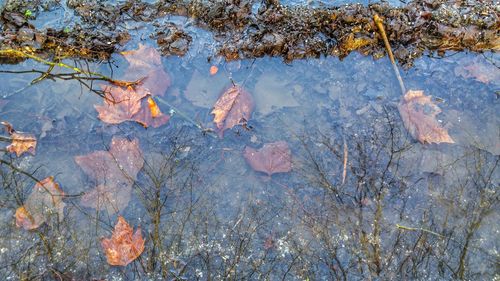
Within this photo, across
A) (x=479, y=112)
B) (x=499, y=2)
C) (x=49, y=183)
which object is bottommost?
(x=49, y=183)

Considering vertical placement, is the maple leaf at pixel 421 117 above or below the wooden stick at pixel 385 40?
below

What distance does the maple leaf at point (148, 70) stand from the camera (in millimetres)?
3146

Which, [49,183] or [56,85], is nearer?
[49,183]

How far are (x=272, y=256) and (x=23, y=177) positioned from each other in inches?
66.3

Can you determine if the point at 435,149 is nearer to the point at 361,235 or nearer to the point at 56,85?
the point at 361,235

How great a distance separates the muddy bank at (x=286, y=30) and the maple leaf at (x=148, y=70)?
4.6 inches

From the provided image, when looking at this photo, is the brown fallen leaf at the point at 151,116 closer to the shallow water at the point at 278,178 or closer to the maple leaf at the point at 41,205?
the shallow water at the point at 278,178

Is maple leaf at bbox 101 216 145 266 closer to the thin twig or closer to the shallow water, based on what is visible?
the shallow water

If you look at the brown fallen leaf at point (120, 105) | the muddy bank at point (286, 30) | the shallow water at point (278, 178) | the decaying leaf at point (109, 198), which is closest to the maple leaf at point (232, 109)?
the shallow water at point (278, 178)

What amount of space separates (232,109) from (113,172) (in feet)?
2.95

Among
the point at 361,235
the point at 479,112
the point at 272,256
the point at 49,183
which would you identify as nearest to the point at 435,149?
the point at 479,112

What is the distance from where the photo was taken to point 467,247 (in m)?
2.58

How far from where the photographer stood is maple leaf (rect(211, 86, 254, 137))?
301cm

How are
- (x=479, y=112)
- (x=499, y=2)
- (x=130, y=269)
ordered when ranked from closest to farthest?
(x=130, y=269), (x=479, y=112), (x=499, y=2)
